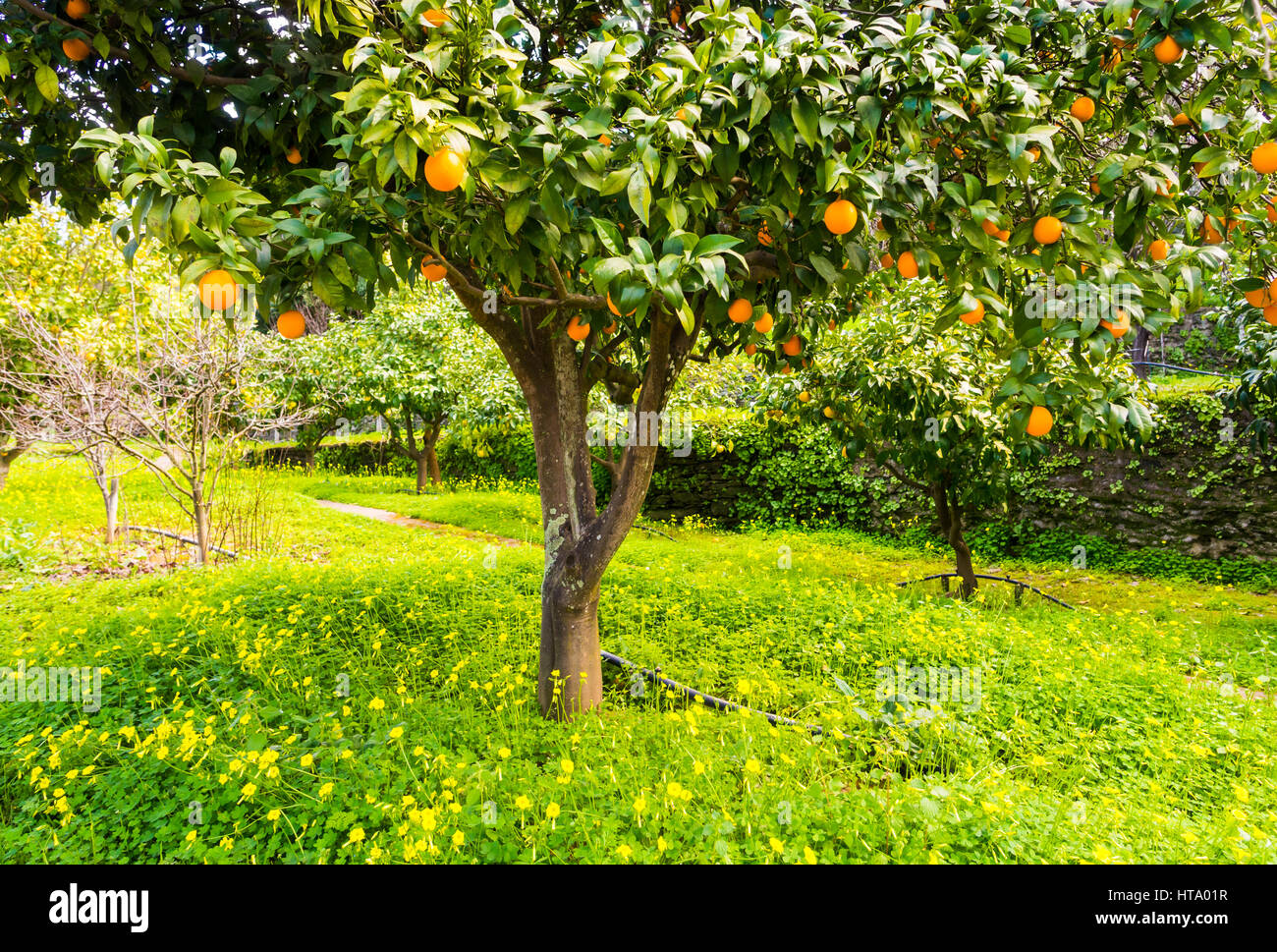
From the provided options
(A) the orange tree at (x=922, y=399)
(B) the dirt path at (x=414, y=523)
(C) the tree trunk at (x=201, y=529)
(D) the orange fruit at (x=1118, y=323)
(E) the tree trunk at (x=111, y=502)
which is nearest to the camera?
(D) the orange fruit at (x=1118, y=323)

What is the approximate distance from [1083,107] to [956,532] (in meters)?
4.30

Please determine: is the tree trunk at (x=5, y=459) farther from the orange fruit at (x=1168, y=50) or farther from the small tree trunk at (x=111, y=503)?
the orange fruit at (x=1168, y=50)

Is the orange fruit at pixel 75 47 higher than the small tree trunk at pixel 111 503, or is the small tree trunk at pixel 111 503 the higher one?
the orange fruit at pixel 75 47

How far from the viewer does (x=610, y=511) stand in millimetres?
2855

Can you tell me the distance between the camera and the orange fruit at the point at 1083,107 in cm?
200

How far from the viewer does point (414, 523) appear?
10102mm

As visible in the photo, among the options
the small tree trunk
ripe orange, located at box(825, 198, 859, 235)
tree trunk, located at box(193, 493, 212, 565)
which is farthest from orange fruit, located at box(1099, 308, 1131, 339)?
the small tree trunk

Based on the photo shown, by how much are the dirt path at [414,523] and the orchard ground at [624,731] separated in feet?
10.8

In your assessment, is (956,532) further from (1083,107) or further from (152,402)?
(152,402)

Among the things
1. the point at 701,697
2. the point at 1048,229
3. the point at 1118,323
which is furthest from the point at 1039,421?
the point at 701,697

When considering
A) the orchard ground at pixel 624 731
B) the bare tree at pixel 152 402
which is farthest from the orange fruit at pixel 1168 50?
the bare tree at pixel 152 402

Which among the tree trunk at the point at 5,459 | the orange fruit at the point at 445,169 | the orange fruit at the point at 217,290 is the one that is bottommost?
the tree trunk at the point at 5,459
